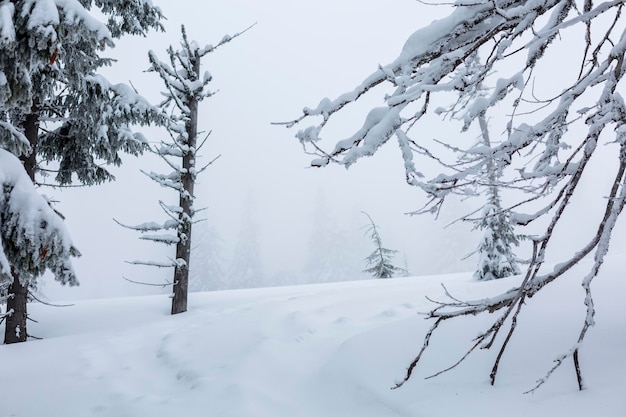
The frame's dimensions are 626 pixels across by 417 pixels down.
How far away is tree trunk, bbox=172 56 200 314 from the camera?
881 cm

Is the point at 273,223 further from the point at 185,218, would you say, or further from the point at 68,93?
the point at 68,93

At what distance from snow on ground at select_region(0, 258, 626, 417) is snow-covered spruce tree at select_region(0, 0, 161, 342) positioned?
145cm

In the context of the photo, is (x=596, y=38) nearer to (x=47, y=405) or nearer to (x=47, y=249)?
(x=47, y=249)

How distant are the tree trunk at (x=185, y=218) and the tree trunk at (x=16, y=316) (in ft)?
8.78

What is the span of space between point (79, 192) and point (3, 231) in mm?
126476

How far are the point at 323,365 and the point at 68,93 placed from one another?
22.8 ft

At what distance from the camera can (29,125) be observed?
7258 mm

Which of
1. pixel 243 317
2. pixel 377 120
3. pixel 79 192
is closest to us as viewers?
pixel 377 120

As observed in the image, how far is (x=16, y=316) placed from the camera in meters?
7.17

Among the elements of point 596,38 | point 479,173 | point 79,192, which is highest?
point 79,192

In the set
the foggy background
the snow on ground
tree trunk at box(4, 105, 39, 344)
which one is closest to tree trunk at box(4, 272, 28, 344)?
tree trunk at box(4, 105, 39, 344)

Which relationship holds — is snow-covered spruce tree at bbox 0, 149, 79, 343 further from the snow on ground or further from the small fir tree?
the small fir tree

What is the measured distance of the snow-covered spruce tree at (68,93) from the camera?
396cm

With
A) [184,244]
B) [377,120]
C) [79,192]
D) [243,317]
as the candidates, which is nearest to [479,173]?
[377,120]
